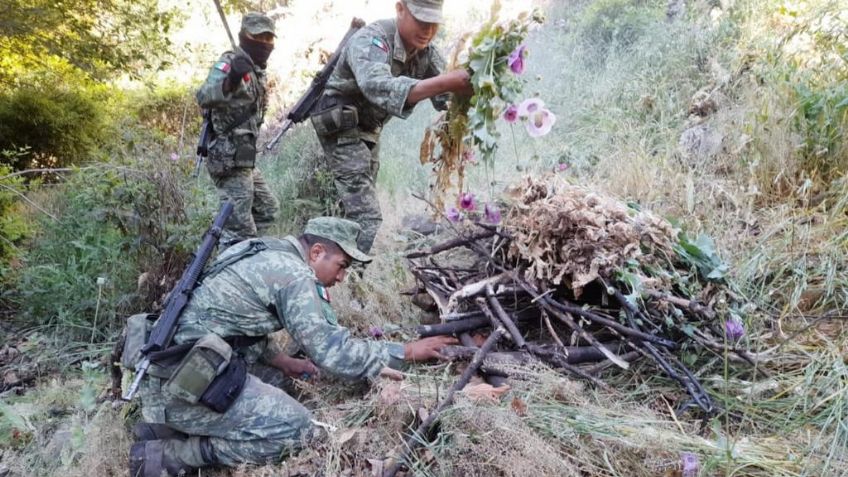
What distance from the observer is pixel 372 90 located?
3318 millimetres

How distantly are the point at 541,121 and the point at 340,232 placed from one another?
3.99 ft

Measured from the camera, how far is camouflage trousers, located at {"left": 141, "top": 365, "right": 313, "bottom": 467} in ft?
8.06

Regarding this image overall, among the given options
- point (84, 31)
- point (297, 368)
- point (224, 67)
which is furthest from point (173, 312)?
point (84, 31)

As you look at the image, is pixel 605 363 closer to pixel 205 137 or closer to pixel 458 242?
pixel 458 242

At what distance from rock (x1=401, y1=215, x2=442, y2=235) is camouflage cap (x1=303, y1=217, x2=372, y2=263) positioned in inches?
70.6

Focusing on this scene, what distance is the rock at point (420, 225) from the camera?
15.4 ft

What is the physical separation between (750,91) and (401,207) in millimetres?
3232

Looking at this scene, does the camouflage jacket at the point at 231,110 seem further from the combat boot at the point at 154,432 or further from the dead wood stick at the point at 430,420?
the dead wood stick at the point at 430,420

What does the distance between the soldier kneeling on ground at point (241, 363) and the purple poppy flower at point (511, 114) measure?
1122 mm

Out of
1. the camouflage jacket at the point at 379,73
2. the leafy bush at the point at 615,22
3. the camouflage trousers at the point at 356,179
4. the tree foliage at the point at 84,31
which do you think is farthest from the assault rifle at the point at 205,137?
the leafy bush at the point at 615,22

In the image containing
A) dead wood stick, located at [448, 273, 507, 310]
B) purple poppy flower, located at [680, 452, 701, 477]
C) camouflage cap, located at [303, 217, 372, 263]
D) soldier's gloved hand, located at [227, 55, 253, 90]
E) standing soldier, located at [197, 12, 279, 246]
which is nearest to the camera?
purple poppy flower, located at [680, 452, 701, 477]

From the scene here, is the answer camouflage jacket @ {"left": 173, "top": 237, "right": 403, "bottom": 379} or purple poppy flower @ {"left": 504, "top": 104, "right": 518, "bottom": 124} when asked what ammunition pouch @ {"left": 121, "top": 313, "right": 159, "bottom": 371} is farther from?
purple poppy flower @ {"left": 504, "top": 104, "right": 518, "bottom": 124}

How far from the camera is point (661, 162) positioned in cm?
435

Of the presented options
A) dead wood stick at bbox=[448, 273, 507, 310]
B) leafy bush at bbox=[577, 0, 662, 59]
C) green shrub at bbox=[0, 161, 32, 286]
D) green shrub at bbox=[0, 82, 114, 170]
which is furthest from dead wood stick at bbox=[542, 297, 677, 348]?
green shrub at bbox=[0, 82, 114, 170]
